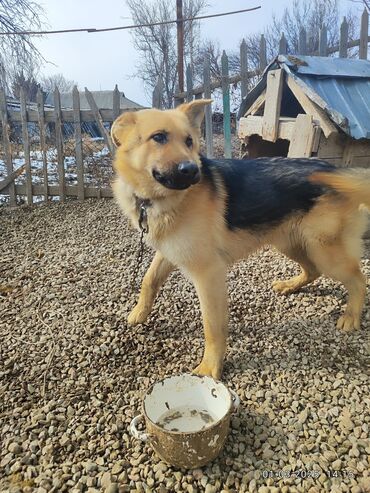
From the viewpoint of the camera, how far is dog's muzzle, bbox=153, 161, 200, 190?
2275mm

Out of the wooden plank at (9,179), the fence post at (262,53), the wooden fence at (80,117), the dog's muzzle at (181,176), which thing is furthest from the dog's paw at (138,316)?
the fence post at (262,53)

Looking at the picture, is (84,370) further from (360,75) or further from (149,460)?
(360,75)

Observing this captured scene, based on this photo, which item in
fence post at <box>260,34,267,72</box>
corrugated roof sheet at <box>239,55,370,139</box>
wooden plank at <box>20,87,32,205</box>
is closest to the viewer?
corrugated roof sheet at <box>239,55,370,139</box>

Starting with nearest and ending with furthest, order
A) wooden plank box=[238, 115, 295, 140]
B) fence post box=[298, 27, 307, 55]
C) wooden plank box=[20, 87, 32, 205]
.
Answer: wooden plank box=[238, 115, 295, 140] < wooden plank box=[20, 87, 32, 205] < fence post box=[298, 27, 307, 55]

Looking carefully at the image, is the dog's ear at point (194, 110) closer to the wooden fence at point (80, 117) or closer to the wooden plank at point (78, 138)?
the wooden fence at point (80, 117)

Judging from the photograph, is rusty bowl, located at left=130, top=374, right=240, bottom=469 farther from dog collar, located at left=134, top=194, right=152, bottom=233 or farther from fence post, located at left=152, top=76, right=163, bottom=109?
fence post, located at left=152, top=76, right=163, bottom=109

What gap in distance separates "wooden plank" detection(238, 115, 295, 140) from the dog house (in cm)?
1

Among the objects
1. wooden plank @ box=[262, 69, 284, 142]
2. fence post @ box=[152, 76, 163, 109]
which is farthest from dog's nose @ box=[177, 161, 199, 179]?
fence post @ box=[152, 76, 163, 109]

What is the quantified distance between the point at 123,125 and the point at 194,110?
57 centimetres

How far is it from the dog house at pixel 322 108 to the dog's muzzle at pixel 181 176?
277 centimetres

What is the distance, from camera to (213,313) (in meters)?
2.63

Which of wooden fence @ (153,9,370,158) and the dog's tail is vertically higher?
wooden fence @ (153,9,370,158)

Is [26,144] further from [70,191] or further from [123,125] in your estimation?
[123,125]

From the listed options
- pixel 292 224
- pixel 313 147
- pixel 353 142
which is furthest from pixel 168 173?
pixel 353 142
